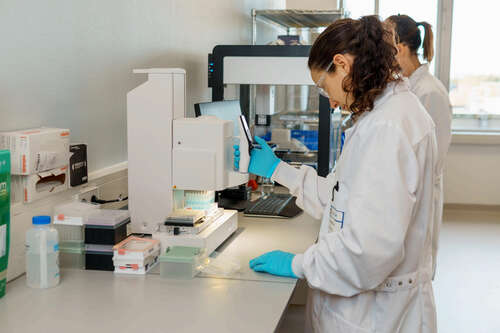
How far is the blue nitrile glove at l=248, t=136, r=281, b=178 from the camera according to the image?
5.89 ft

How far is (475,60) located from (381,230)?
5.40 m

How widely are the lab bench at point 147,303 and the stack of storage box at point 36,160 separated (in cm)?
24

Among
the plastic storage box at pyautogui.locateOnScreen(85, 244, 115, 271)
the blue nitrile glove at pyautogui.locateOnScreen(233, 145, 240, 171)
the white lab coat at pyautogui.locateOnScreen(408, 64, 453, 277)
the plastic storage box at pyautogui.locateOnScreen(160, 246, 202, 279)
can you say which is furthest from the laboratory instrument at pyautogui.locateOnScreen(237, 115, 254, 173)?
the white lab coat at pyautogui.locateOnScreen(408, 64, 453, 277)

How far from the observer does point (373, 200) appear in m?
1.19

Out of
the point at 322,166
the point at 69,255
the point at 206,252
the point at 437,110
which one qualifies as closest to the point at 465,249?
the point at 437,110

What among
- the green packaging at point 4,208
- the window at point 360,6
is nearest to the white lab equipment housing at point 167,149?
the green packaging at point 4,208

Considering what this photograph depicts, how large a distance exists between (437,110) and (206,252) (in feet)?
5.61

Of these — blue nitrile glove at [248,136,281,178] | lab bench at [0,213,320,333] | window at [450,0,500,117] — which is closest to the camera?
lab bench at [0,213,320,333]

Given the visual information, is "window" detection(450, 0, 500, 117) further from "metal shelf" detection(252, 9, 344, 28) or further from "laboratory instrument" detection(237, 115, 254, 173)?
"laboratory instrument" detection(237, 115, 254, 173)

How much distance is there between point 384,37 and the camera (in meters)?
1.28

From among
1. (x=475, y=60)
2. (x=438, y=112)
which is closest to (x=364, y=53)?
(x=438, y=112)

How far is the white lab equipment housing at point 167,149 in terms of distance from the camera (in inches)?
65.0

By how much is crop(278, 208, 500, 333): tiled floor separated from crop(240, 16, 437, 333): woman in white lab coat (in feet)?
1.90

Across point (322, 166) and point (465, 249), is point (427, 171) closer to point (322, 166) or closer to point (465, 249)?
point (322, 166)
